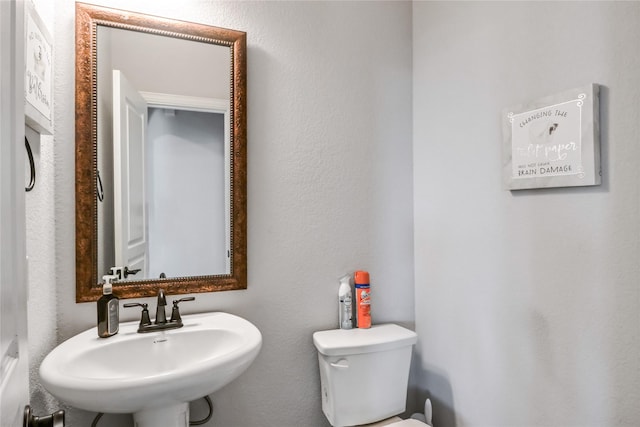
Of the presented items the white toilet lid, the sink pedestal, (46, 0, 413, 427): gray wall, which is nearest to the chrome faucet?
(46, 0, 413, 427): gray wall

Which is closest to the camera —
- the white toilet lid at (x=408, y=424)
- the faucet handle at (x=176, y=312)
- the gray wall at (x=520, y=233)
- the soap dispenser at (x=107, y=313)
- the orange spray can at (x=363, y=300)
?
the gray wall at (x=520, y=233)

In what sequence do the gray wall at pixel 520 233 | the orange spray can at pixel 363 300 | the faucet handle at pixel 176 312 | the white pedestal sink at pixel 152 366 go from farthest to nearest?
the orange spray can at pixel 363 300 < the faucet handle at pixel 176 312 < the gray wall at pixel 520 233 < the white pedestal sink at pixel 152 366

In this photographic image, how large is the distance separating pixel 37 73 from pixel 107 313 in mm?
741

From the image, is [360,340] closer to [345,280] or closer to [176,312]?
[345,280]

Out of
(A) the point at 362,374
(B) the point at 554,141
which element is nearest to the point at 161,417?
(A) the point at 362,374

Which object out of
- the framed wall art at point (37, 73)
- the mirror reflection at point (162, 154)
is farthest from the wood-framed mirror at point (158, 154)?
the framed wall art at point (37, 73)

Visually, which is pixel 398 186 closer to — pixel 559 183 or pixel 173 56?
pixel 559 183

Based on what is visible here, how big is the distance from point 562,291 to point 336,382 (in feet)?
2.87

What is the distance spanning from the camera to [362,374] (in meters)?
1.50

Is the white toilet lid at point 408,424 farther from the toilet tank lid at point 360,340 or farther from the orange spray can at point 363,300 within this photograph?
the orange spray can at point 363,300

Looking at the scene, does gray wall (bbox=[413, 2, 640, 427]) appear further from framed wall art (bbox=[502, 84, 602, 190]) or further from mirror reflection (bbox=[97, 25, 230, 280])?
mirror reflection (bbox=[97, 25, 230, 280])

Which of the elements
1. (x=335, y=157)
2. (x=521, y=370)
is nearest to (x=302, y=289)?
(x=335, y=157)

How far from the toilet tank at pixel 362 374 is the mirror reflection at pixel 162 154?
1.82 ft

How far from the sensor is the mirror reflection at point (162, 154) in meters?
1.34
